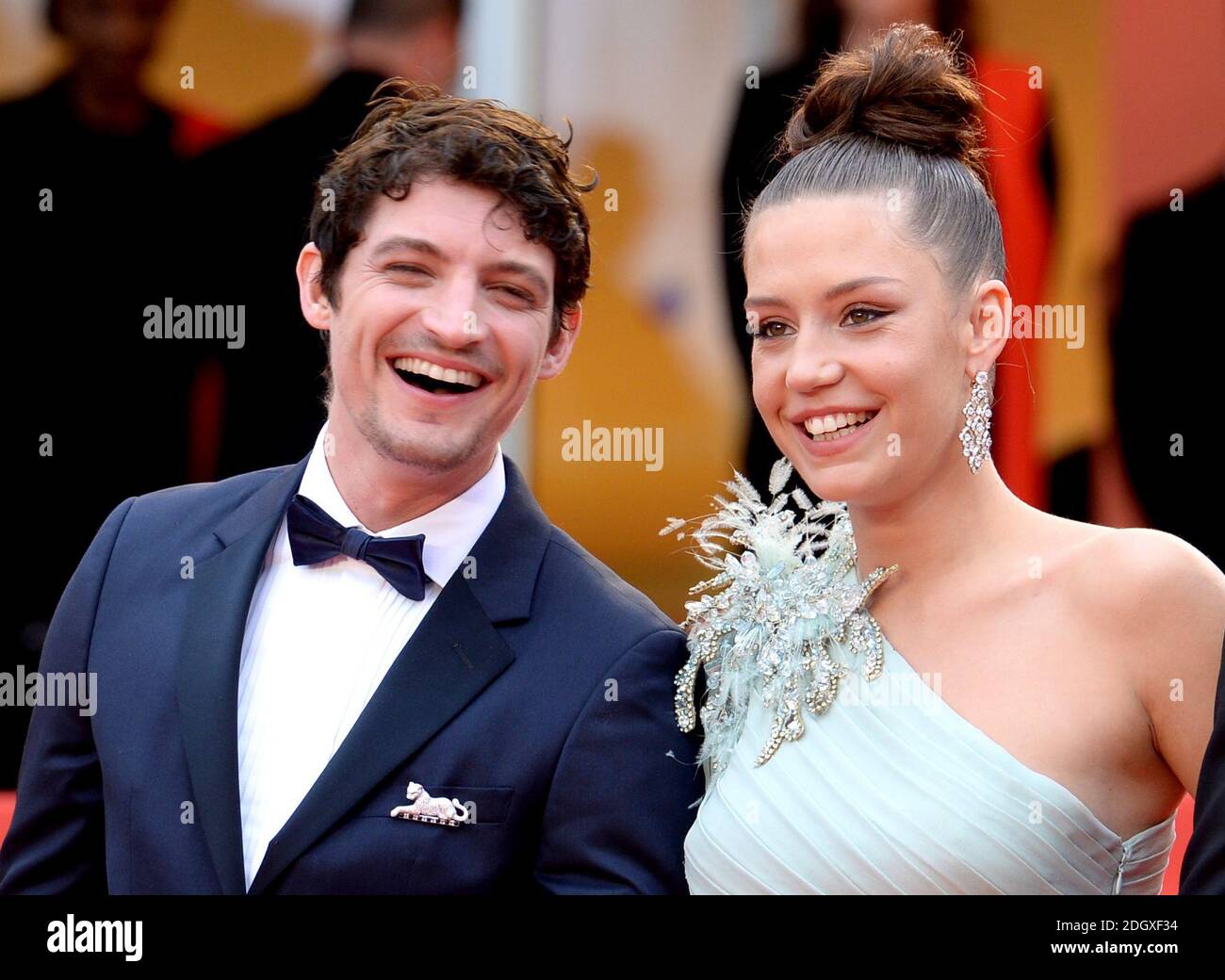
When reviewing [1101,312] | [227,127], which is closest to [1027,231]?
[1101,312]

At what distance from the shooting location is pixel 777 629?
7.42ft

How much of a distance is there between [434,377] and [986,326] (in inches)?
35.4

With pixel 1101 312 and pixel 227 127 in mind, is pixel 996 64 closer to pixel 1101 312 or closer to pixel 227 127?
pixel 1101 312

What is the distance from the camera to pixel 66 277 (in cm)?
387

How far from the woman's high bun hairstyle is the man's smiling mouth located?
56cm

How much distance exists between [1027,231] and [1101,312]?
1.04 feet

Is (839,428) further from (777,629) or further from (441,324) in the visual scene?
(441,324)

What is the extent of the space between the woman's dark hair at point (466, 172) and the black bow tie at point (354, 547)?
16.1 inches

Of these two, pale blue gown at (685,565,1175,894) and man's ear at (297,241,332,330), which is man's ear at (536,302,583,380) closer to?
man's ear at (297,241,332,330)

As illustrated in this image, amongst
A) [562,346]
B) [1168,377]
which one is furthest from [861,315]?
[1168,377]

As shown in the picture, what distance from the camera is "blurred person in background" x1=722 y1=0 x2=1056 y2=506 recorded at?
3.78 m

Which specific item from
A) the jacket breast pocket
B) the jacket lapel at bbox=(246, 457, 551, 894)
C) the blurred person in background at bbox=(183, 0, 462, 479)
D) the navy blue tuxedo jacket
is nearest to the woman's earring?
the navy blue tuxedo jacket

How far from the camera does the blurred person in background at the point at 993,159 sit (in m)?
3.78

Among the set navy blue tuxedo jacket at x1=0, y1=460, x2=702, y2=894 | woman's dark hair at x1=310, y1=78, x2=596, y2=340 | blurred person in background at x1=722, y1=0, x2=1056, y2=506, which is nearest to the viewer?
navy blue tuxedo jacket at x1=0, y1=460, x2=702, y2=894
